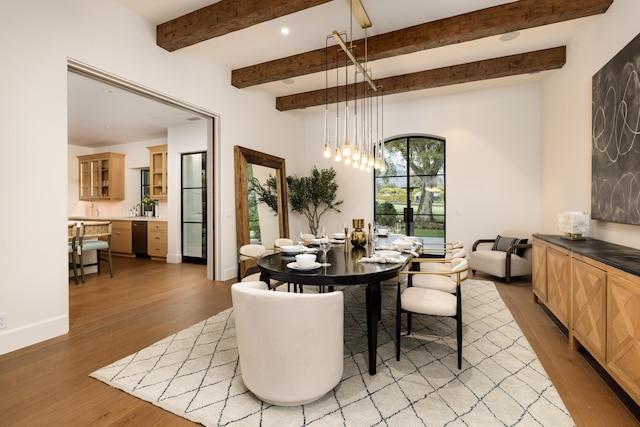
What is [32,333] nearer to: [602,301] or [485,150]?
[602,301]

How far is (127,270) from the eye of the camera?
5.85m

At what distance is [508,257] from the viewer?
15.7 ft

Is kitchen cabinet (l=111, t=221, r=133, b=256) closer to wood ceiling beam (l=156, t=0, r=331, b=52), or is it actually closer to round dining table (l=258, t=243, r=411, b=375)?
wood ceiling beam (l=156, t=0, r=331, b=52)

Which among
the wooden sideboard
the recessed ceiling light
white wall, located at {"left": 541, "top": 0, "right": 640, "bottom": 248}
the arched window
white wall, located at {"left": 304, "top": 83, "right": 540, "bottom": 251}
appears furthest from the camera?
the arched window

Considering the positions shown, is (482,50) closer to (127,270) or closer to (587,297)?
(587,297)

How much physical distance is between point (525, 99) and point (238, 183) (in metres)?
5.12

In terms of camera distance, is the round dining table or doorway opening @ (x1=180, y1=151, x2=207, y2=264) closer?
the round dining table

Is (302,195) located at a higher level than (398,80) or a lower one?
lower

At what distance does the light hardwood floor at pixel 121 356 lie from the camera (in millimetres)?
1790

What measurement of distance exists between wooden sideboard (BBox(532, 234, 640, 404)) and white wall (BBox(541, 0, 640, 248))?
529 millimetres

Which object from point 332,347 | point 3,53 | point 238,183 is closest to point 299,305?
point 332,347

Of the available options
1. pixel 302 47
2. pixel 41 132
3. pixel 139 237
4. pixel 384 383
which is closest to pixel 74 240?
pixel 139 237

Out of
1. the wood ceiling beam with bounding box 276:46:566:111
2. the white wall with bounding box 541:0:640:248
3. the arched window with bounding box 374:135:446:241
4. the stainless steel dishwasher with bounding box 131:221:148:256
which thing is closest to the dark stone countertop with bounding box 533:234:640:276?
the white wall with bounding box 541:0:640:248

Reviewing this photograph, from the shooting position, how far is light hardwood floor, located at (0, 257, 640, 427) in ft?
5.87
